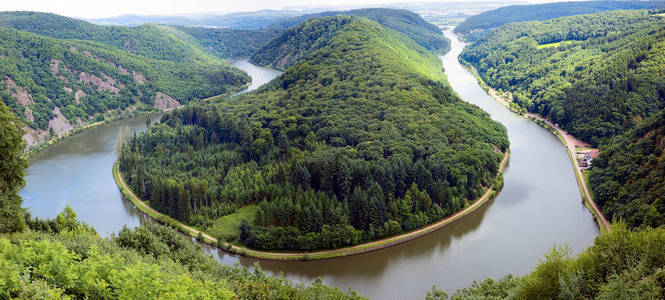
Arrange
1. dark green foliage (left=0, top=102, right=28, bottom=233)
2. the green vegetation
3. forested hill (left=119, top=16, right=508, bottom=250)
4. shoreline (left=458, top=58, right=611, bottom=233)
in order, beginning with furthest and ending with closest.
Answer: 1. shoreline (left=458, top=58, right=611, bottom=233)
2. forested hill (left=119, top=16, right=508, bottom=250)
3. dark green foliage (left=0, top=102, right=28, bottom=233)
4. the green vegetation

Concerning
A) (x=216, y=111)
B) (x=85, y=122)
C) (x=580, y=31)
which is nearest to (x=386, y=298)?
(x=216, y=111)

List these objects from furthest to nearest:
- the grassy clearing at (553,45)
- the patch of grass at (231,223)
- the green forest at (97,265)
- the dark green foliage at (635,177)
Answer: the grassy clearing at (553,45), the patch of grass at (231,223), the dark green foliage at (635,177), the green forest at (97,265)

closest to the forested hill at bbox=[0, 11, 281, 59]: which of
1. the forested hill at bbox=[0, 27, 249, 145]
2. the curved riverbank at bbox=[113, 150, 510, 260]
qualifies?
the forested hill at bbox=[0, 27, 249, 145]

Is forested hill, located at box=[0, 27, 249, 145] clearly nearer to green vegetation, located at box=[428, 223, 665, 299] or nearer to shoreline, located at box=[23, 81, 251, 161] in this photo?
shoreline, located at box=[23, 81, 251, 161]

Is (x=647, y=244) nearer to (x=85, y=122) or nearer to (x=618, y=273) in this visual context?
(x=618, y=273)

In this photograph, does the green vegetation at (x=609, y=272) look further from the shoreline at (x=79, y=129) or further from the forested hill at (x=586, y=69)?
the shoreline at (x=79, y=129)

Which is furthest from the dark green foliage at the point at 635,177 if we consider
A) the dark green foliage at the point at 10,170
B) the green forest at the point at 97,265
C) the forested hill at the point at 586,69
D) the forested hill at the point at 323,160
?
the dark green foliage at the point at 10,170
